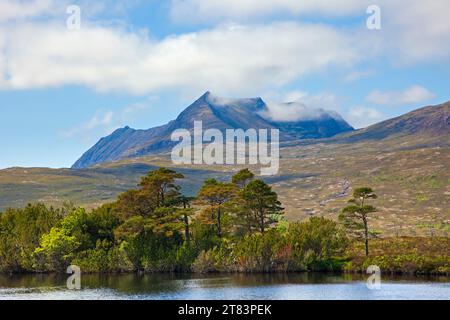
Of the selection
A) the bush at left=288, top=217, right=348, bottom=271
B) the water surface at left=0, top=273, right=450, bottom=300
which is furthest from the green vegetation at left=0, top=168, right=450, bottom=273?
the water surface at left=0, top=273, right=450, bottom=300

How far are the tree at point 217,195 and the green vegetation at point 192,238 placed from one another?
0.16 m

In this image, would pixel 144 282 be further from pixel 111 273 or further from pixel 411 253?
pixel 411 253

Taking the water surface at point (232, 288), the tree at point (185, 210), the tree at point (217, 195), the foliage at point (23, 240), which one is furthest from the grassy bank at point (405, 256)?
the foliage at point (23, 240)

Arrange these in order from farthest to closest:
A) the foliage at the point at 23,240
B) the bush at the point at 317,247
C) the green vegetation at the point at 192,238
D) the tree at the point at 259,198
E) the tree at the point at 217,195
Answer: the foliage at the point at 23,240 → the tree at the point at 217,195 → the tree at the point at 259,198 → the green vegetation at the point at 192,238 → the bush at the point at 317,247

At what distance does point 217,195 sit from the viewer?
111 metres

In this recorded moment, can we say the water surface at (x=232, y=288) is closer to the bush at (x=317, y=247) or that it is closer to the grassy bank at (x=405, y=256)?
the bush at (x=317, y=247)

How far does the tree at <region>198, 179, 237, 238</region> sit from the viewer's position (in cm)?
10962

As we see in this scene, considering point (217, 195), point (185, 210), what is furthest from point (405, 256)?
point (185, 210)

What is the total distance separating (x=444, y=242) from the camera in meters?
105

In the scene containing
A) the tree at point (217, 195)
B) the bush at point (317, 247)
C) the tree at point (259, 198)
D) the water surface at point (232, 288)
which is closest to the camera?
the water surface at point (232, 288)

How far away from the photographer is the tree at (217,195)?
109625mm

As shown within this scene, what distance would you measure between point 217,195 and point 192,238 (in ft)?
26.5
